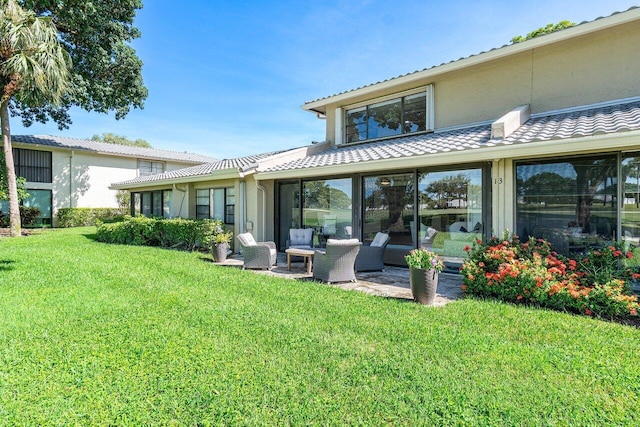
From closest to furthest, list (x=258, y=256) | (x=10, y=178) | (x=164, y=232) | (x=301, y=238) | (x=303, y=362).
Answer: (x=303, y=362)
(x=258, y=256)
(x=301, y=238)
(x=164, y=232)
(x=10, y=178)

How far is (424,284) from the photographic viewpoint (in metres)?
6.11

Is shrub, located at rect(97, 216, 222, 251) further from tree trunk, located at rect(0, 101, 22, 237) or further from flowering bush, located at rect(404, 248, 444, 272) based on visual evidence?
flowering bush, located at rect(404, 248, 444, 272)

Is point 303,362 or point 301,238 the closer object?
point 303,362

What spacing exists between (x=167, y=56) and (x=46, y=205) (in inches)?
642

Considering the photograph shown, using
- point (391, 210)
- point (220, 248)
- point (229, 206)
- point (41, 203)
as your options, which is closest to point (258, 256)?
point (220, 248)

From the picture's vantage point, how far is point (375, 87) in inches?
467

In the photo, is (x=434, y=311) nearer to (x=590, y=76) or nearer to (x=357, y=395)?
(x=357, y=395)

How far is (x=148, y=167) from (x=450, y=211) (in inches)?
1107

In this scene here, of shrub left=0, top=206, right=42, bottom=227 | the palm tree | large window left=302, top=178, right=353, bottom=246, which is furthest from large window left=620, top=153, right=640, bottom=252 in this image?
shrub left=0, top=206, right=42, bottom=227

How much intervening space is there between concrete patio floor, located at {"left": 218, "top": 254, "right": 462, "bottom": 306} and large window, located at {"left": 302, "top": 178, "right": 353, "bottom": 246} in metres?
1.71

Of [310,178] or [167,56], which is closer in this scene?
[310,178]

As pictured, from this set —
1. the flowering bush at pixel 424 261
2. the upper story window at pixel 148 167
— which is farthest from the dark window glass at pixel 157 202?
the flowering bush at pixel 424 261

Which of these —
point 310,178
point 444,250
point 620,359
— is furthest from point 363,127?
point 620,359

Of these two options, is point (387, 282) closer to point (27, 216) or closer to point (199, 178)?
point (199, 178)
